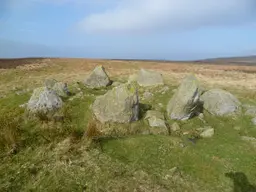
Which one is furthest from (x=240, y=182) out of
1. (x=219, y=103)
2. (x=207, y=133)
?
(x=219, y=103)

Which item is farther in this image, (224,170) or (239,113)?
(239,113)

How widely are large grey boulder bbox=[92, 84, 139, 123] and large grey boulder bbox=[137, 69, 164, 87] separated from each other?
440 inches

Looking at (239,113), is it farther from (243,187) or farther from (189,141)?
(243,187)

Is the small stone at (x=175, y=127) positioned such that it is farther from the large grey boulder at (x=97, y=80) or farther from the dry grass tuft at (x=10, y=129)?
the large grey boulder at (x=97, y=80)

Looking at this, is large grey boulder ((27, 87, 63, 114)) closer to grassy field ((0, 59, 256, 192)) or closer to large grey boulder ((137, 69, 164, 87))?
grassy field ((0, 59, 256, 192))

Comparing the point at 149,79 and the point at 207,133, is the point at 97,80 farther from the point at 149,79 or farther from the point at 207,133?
the point at 207,133

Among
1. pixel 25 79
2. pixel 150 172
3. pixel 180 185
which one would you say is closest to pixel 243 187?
pixel 180 185

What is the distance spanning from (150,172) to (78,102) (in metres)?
10.6

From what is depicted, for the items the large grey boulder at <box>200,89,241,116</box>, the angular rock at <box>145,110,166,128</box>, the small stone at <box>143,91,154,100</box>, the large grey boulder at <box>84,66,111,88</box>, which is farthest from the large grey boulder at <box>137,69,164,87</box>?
the angular rock at <box>145,110,166,128</box>

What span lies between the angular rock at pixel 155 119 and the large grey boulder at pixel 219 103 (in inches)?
170

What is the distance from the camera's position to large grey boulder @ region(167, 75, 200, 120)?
20.2m

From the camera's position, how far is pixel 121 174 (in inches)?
483

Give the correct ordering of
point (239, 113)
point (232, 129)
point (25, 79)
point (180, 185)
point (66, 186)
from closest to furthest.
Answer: point (66, 186) → point (180, 185) → point (232, 129) → point (239, 113) → point (25, 79)

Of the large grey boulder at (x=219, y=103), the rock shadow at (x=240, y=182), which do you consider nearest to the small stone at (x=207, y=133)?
the rock shadow at (x=240, y=182)
